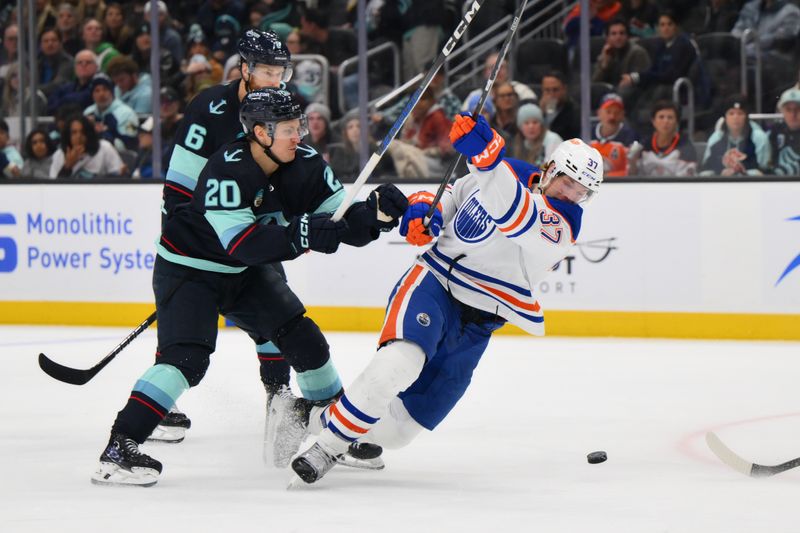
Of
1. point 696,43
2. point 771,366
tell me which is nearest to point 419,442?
point 771,366

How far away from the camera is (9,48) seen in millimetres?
8312

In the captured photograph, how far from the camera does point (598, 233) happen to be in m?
7.03

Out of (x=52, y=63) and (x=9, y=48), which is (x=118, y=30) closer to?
(x=52, y=63)

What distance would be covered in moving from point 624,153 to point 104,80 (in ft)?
10.8

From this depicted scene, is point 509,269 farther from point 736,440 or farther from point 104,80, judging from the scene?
point 104,80

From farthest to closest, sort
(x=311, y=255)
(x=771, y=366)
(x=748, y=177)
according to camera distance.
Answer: (x=311, y=255)
(x=748, y=177)
(x=771, y=366)

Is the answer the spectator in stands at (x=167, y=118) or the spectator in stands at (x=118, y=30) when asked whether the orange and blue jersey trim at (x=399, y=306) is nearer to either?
the spectator in stands at (x=167, y=118)

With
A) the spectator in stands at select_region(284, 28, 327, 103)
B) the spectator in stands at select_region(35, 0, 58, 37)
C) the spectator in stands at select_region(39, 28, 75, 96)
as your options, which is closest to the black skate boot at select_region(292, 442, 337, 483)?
the spectator in stands at select_region(284, 28, 327, 103)

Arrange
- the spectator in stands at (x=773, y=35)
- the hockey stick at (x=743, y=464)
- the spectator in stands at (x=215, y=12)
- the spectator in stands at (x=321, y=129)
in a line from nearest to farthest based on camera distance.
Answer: the hockey stick at (x=743, y=464), the spectator in stands at (x=773, y=35), the spectator in stands at (x=321, y=129), the spectator in stands at (x=215, y=12)

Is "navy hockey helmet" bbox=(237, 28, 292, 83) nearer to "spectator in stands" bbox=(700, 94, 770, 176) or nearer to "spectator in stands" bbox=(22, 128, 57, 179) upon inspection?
"spectator in stands" bbox=(700, 94, 770, 176)

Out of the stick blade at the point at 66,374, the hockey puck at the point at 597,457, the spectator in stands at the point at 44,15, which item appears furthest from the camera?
the spectator in stands at the point at 44,15

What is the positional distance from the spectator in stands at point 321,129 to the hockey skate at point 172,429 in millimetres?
3507

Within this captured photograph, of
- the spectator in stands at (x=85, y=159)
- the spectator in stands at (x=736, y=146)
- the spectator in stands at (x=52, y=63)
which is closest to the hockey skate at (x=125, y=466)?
the spectator in stands at (x=736, y=146)

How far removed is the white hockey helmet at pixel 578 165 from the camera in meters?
3.40
